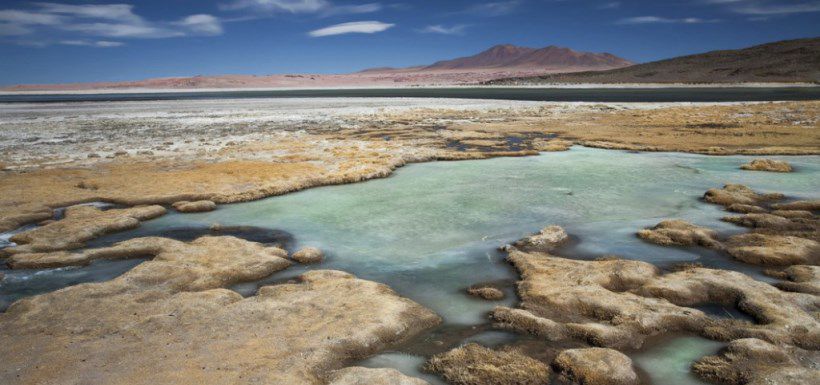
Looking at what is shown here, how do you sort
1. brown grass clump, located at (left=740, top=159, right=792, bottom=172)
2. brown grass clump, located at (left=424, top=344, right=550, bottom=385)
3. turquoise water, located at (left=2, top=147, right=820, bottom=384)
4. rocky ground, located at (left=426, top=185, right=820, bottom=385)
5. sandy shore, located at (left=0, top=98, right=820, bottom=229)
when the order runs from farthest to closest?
brown grass clump, located at (left=740, top=159, right=792, bottom=172)
sandy shore, located at (left=0, top=98, right=820, bottom=229)
turquoise water, located at (left=2, top=147, right=820, bottom=384)
rocky ground, located at (left=426, top=185, right=820, bottom=385)
brown grass clump, located at (left=424, top=344, right=550, bottom=385)

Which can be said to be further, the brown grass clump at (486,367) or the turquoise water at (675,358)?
the turquoise water at (675,358)

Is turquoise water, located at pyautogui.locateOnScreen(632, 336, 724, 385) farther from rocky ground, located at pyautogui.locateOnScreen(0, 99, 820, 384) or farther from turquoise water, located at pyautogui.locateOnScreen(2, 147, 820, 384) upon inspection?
rocky ground, located at pyautogui.locateOnScreen(0, 99, 820, 384)

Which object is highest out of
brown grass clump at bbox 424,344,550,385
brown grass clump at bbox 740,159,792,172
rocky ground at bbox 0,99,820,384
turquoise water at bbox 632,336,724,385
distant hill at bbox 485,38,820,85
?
distant hill at bbox 485,38,820,85

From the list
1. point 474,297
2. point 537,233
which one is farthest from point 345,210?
point 474,297

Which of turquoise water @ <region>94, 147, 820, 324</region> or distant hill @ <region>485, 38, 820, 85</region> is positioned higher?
distant hill @ <region>485, 38, 820, 85</region>

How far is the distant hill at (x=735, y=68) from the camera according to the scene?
12512cm

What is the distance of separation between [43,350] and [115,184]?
11223 mm

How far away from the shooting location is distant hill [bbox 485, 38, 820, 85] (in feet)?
411

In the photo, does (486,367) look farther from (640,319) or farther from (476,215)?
(476,215)

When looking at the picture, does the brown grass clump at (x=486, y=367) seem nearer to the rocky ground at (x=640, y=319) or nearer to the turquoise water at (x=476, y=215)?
the rocky ground at (x=640, y=319)

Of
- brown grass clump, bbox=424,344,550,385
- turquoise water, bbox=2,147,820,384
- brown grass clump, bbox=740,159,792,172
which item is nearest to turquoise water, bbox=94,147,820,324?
turquoise water, bbox=2,147,820,384

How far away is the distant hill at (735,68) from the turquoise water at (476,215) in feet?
407

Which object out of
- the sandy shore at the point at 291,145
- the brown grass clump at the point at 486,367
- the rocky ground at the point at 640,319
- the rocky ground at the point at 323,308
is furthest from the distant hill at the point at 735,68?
the brown grass clump at the point at 486,367

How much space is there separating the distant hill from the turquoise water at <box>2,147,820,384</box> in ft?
407
